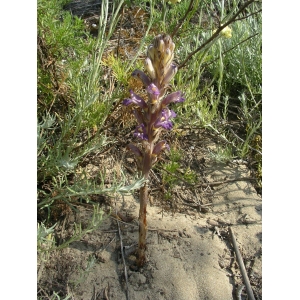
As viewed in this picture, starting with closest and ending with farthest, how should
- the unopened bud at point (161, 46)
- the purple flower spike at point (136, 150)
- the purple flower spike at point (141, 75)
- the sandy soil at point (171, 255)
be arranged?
the unopened bud at point (161, 46) → the purple flower spike at point (141, 75) → the purple flower spike at point (136, 150) → the sandy soil at point (171, 255)

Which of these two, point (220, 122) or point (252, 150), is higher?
point (220, 122)

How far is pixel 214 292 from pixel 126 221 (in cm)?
59

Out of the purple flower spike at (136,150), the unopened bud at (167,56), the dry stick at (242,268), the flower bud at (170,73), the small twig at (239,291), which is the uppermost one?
the unopened bud at (167,56)

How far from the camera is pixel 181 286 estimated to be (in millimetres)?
1826

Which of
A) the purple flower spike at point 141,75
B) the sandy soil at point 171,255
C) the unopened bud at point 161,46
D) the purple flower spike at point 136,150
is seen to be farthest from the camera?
the sandy soil at point 171,255

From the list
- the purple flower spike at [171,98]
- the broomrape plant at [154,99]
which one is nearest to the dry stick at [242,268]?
the broomrape plant at [154,99]

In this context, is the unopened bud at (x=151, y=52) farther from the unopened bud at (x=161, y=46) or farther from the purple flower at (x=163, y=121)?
the purple flower at (x=163, y=121)

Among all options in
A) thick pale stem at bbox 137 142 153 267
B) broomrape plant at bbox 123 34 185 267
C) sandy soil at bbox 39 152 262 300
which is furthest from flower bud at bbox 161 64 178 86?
sandy soil at bbox 39 152 262 300

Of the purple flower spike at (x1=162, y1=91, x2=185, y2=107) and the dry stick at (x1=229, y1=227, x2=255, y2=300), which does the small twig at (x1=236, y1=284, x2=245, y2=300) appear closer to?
the dry stick at (x1=229, y1=227, x2=255, y2=300)

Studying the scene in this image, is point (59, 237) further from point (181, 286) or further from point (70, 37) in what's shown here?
point (70, 37)

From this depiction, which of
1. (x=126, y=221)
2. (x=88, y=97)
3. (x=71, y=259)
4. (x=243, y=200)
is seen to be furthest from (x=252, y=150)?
(x=71, y=259)

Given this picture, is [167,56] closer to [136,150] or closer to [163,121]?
[163,121]

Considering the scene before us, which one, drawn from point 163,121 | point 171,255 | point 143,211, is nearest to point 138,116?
point 163,121

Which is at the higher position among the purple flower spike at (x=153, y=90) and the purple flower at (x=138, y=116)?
the purple flower spike at (x=153, y=90)
